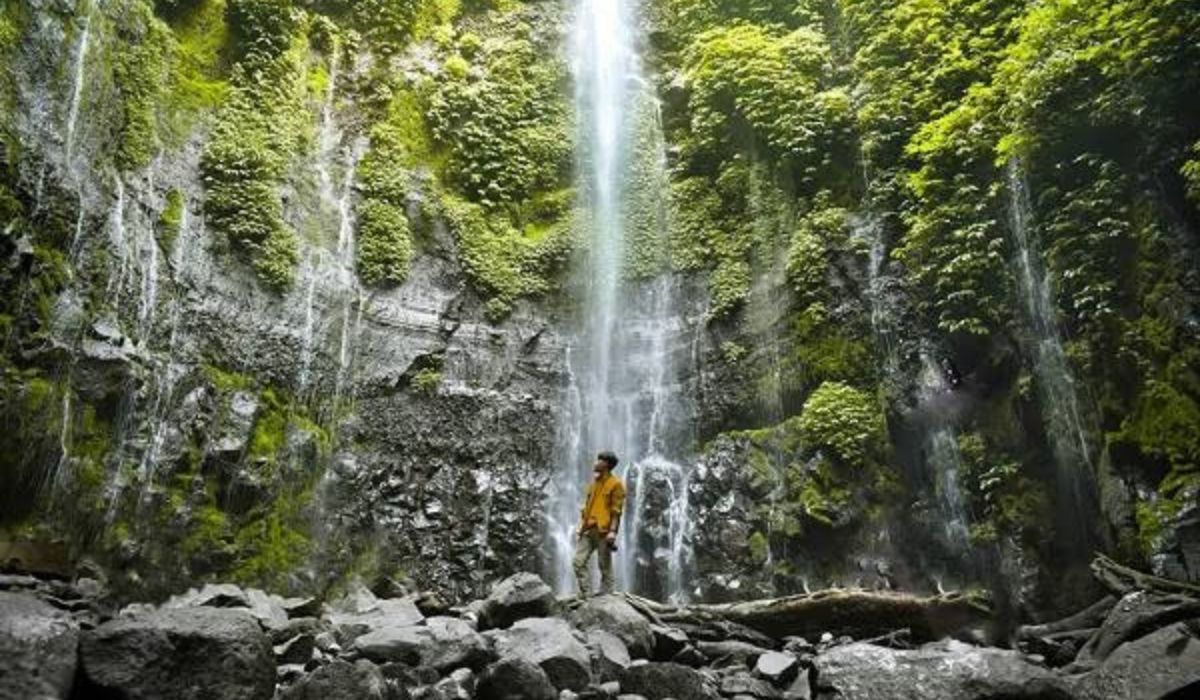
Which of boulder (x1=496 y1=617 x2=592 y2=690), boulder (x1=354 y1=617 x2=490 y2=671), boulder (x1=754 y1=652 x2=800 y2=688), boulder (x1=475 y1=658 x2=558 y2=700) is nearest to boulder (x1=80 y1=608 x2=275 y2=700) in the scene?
boulder (x1=354 y1=617 x2=490 y2=671)

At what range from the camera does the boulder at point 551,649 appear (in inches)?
225

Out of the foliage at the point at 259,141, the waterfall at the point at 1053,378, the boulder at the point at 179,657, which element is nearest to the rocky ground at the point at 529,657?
the boulder at the point at 179,657

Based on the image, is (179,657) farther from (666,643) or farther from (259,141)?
(259,141)

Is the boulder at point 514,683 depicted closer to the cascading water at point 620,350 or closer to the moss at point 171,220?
the cascading water at point 620,350

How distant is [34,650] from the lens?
433 cm

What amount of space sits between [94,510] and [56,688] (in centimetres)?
624

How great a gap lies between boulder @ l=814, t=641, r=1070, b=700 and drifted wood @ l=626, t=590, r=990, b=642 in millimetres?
2426

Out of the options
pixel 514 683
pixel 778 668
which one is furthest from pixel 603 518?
pixel 514 683

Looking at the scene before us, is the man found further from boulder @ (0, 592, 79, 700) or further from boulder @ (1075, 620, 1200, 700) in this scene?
boulder @ (0, 592, 79, 700)

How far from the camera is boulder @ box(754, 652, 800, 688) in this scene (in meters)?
6.28

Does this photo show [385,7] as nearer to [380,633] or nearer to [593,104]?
[593,104]

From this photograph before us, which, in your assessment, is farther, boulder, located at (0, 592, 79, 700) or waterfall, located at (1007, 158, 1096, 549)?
waterfall, located at (1007, 158, 1096, 549)

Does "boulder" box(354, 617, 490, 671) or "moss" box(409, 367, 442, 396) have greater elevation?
"moss" box(409, 367, 442, 396)

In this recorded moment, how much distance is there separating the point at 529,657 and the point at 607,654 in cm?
70
